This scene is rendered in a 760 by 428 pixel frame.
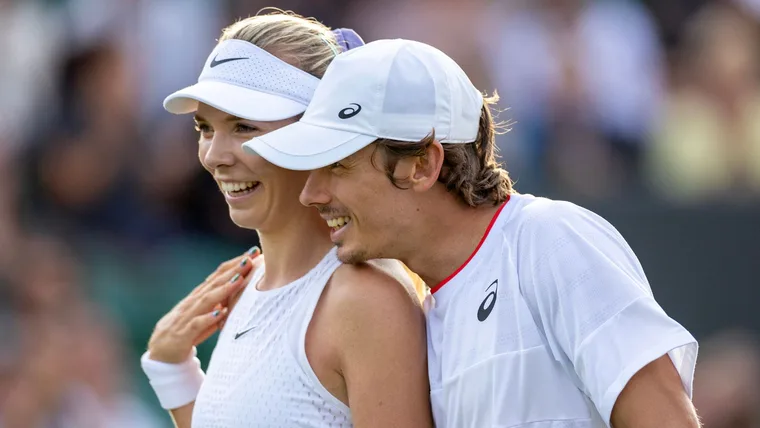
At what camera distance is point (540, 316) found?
2863mm

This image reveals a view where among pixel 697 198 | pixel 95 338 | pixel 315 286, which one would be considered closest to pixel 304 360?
pixel 315 286

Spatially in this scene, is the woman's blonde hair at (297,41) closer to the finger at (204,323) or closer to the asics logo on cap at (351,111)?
the asics logo on cap at (351,111)

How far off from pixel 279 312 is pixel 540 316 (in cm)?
79

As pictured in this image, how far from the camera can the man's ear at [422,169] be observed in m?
3.08

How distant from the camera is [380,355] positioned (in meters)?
3.03

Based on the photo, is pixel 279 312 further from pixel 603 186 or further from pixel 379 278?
pixel 603 186

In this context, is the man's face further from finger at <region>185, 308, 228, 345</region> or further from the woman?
finger at <region>185, 308, 228, 345</region>

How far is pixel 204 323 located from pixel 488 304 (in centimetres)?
111

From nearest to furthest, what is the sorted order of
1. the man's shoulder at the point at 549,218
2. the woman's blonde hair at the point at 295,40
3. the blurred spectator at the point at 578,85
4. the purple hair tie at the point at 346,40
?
the man's shoulder at the point at 549,218, the woman's blonde hair at the point at 295,40, the purple hair tie at the point at 346,40, the blurred spectator at the point at 578,85

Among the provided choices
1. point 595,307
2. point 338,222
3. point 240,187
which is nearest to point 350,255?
point 338,222

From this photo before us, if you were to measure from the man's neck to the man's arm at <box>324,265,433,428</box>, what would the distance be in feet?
0.40

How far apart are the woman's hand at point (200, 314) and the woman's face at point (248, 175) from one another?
36 centimetres

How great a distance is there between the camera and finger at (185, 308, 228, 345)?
3.72 meters

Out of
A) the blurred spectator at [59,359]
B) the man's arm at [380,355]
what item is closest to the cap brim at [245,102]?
the man's arm at [380,355]
